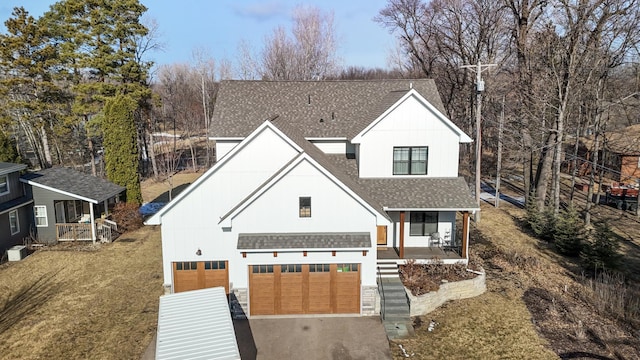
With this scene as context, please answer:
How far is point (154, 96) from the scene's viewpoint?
40.7 m

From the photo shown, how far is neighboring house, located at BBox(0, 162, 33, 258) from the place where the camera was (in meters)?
23.2

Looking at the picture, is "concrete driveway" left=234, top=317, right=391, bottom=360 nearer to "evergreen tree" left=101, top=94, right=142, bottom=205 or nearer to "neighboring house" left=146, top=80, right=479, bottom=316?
"neighboring house" left=146, top=80, right=479, bottom=316

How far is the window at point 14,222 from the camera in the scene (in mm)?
23906

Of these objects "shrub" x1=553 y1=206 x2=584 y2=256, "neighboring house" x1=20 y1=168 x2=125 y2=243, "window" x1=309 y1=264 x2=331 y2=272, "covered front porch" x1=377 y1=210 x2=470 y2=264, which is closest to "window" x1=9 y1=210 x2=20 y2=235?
"neighboring house" x1=20 y1=168 x2=125 y2=243

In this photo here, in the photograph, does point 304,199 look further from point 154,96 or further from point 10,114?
point 10,114

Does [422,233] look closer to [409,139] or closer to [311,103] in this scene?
[409,139]

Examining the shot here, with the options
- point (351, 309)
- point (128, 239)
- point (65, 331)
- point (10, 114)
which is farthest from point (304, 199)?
point (10, 114)

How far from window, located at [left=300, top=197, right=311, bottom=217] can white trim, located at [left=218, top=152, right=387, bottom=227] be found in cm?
121

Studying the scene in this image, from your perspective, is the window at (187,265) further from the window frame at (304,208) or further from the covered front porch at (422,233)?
the covered front porch at (422,233)

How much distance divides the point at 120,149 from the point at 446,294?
25.9 metres

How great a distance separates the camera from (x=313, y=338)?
14.5 meters

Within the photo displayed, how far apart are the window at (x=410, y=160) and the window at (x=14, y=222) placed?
2225 cm

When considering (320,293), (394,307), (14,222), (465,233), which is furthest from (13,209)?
(465,233)

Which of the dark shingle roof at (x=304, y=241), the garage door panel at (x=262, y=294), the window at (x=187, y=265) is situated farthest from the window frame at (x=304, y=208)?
the window at (x=187, y=265)
